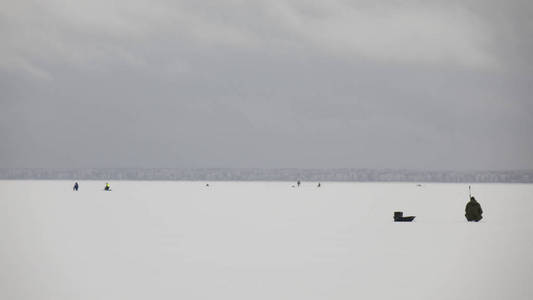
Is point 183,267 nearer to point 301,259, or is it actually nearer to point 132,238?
point 301,259

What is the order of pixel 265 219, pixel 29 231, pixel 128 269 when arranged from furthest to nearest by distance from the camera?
pixel 265 219 < pixel 29 231 < pixel 128 269

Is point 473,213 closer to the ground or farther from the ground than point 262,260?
farther from the ground

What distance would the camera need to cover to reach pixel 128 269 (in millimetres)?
18750

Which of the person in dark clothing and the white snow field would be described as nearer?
the white snow field

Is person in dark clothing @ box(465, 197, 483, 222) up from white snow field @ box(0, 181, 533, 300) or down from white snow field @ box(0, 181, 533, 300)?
up

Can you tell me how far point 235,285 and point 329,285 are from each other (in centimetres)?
215

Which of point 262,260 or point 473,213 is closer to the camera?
point 262,260

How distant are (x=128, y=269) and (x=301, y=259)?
516cm

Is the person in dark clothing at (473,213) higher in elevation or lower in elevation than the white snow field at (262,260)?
higher

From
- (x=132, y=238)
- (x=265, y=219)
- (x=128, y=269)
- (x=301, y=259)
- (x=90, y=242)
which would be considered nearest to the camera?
(x=128, y=269)

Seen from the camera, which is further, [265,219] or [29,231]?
[265,219]

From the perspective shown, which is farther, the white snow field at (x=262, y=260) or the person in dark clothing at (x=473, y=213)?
the person in dark clothing at (x=473, y=213)

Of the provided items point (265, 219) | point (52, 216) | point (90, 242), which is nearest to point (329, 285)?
point (90, 242)

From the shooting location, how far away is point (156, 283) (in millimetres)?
16547
